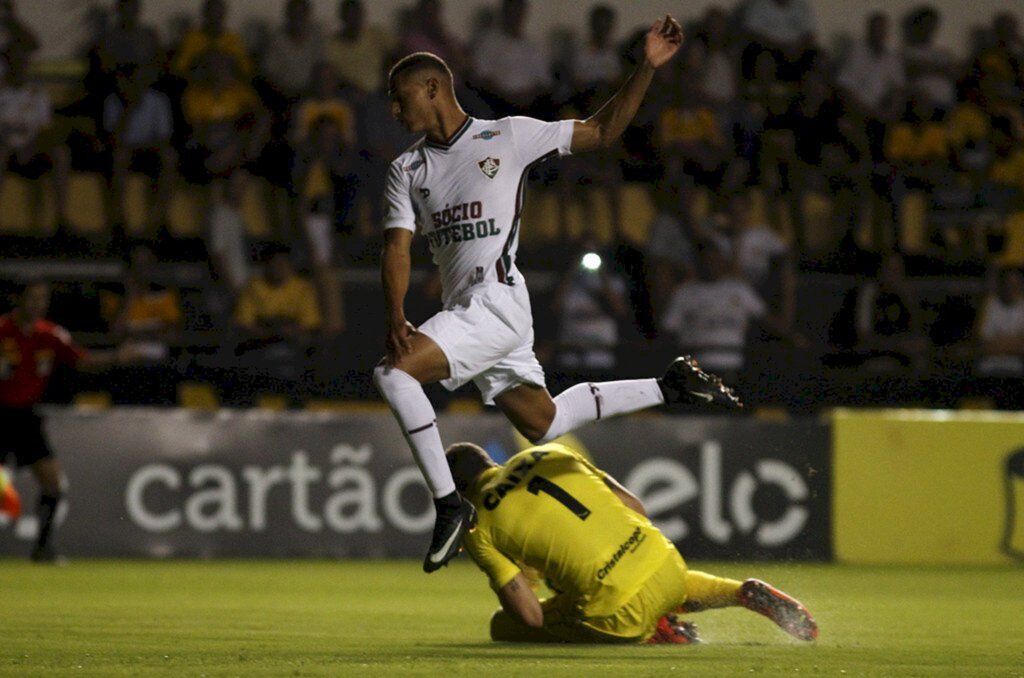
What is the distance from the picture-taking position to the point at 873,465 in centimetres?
1428

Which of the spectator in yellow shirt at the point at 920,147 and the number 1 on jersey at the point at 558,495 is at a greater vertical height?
the spectator in yellow shirt at the point at 920,147

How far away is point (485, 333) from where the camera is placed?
25.4ft

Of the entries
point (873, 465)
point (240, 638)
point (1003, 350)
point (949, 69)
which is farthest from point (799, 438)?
point (240, 638)

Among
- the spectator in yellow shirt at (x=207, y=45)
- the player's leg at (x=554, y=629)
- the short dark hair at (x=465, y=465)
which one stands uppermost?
the spectator in yellow shirt at (x=207, y=45)

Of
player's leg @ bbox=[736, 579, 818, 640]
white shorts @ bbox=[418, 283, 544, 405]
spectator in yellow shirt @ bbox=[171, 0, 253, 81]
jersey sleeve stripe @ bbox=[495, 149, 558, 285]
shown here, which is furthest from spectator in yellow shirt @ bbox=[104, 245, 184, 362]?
player's leg @ bbox=[736, 579, 818, 640]

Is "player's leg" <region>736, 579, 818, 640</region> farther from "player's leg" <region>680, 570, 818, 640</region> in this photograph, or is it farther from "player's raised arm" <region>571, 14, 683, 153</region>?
"player's raised arm" <region>571, 14, 683, 153</region>

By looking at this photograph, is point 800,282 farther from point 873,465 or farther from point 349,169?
point 349,169

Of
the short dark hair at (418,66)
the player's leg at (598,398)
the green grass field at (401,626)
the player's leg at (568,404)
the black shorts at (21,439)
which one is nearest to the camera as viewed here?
the green grass field at (401,626)

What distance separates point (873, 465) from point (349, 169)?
520cm

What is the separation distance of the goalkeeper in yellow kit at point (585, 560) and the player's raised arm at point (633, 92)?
1.39 m

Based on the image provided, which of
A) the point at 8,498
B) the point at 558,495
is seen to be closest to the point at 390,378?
the point at 558,495

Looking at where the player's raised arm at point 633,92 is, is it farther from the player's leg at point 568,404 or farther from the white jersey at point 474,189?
the player's leg at point 568,404

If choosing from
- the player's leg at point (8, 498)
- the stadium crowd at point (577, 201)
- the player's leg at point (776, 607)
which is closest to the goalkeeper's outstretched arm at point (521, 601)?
the player's leg at point (776, 607)

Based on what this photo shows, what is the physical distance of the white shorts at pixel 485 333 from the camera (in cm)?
768
